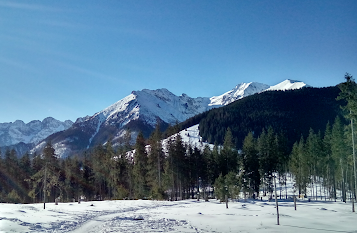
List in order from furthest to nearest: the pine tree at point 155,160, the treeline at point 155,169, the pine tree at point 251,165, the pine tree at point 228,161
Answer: the pine tree at point 228,161 → the pine tree at point 251,165 → the pine tree at point 155,160 → the treeline at point 155,169

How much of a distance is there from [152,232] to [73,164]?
2400 inches

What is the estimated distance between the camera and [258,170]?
62219 mm

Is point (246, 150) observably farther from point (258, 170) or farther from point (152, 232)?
point (152, 232)

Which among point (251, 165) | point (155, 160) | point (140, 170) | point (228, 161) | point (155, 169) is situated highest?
point (155, 160)

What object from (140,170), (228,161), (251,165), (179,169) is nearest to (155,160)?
(140,170)

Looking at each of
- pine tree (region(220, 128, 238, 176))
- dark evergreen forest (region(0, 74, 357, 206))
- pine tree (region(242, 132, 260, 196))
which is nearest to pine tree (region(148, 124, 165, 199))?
dark evergreen forest (region(0, 74, 357, 206))

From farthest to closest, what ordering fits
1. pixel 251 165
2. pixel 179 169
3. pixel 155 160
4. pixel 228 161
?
1. pixel 228 161
2. pixel 251 165
3. pixel 155 160
4. pixel 179 169

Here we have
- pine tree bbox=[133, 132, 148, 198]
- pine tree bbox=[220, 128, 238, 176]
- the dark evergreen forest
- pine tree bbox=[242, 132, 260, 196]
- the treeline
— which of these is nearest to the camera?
the dark evergreen forest

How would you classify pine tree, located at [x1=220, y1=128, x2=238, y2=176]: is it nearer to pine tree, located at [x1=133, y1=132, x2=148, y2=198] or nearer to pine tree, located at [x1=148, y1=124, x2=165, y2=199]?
pine tree, located at [x1=148, y1=124, x2=165, y2=199]

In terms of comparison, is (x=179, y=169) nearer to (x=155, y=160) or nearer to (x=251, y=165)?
(x=155, y=160)

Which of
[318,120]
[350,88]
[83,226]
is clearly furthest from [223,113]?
[83,226]

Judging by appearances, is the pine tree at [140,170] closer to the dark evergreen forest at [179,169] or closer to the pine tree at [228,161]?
the dark evergreen forest at [179,169]

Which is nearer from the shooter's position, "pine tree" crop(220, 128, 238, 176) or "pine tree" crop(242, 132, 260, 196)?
"pine tree" crop(242, 132, 260, 196)

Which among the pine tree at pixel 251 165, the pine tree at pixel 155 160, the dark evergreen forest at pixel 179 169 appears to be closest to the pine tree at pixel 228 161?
the dark evergreen forest at pixel 179 169
